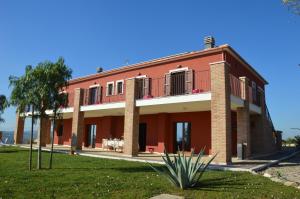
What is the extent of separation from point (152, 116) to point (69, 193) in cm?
1430

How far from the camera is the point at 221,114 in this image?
1291 cm

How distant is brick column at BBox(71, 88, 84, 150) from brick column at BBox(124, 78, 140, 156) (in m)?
4.89

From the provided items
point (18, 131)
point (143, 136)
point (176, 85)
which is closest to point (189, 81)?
point (176, 85)

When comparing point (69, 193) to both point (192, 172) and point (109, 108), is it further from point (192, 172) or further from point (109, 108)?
point (109, 108)

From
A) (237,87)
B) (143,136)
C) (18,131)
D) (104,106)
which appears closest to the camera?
(237,87)

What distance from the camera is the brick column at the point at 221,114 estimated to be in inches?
498

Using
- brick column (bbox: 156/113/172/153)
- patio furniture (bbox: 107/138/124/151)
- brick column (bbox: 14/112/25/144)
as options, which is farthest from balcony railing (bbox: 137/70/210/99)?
brick column (bbox: 14/112/25/144)

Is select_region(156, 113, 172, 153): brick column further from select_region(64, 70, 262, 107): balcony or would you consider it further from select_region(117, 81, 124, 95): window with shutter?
select_region(117, 81, 124, 95): window with shutter

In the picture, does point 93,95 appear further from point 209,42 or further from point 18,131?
point 209,42

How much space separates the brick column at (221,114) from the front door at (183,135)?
568 centimetres

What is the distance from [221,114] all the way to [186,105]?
127 inches

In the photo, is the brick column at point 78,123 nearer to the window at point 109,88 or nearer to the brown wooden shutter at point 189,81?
the window at point 109,88

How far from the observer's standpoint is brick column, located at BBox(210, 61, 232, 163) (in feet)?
41.5

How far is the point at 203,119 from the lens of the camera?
59.3ft
